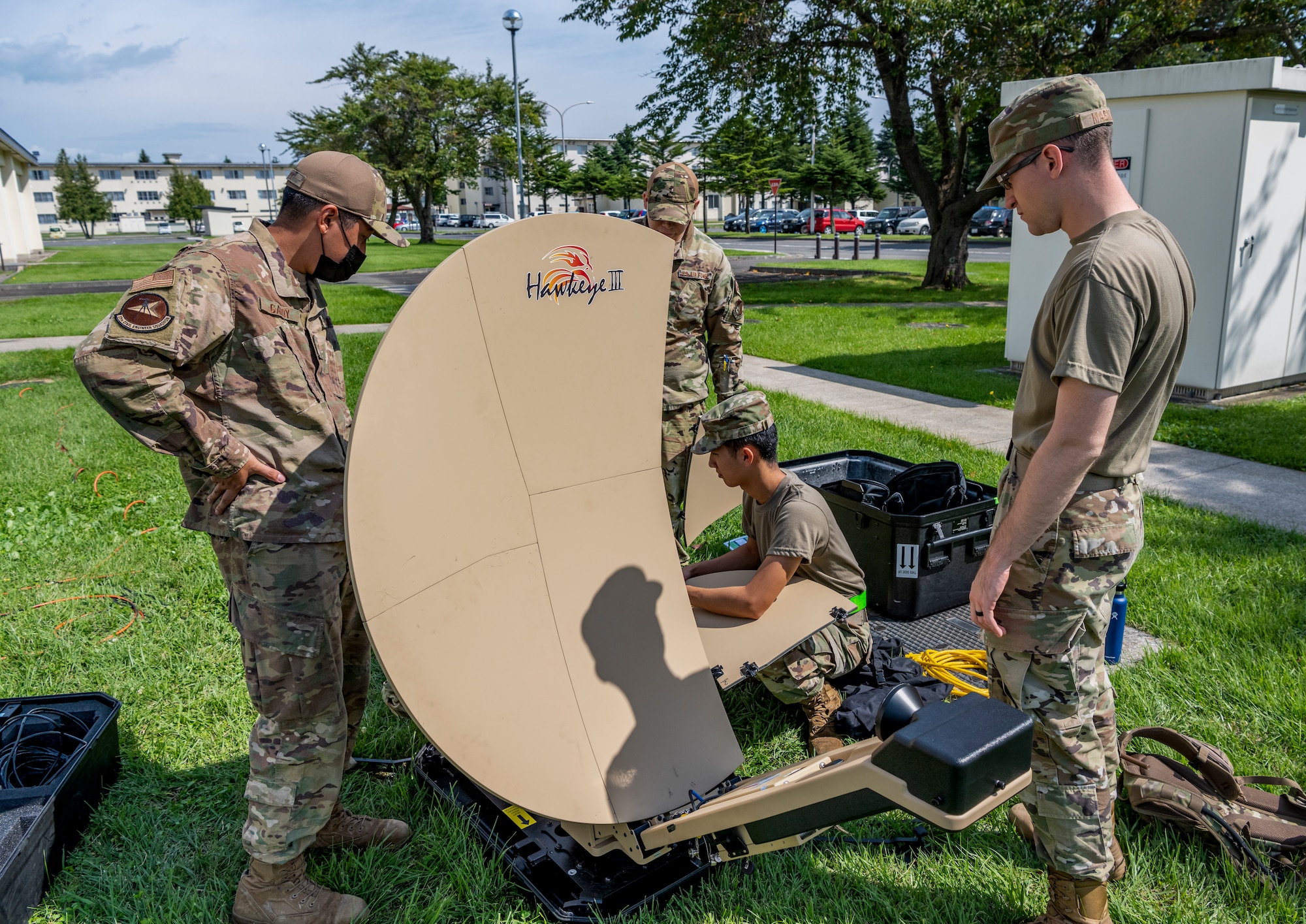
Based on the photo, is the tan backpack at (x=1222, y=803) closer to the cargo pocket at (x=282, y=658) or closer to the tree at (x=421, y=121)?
the cargo pocket at (x=282, y=658)

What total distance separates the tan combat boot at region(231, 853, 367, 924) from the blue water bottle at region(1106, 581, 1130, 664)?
10.1 feet

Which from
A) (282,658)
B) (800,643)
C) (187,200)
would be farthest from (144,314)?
(187,200)

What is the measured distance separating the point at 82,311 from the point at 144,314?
1939 cm

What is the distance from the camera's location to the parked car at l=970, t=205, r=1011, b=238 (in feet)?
137

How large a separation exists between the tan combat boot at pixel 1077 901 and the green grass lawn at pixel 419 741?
6.1 inches

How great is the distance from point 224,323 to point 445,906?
1.78m

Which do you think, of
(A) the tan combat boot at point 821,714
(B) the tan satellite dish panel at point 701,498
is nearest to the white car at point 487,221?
(B) the tan satellite dish panel at point 701,498

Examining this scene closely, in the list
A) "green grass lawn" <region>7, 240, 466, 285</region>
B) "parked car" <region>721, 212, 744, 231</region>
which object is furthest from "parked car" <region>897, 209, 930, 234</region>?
"green grass lawn" <region>7, 240, 466, 285</region>

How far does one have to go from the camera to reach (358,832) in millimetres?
2912

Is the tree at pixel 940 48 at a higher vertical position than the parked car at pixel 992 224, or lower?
higher

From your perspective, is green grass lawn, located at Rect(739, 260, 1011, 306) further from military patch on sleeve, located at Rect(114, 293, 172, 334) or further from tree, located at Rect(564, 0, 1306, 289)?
military patch on sleeve, located at Rect(114, 293, 172, 334)

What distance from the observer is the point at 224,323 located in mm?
Result: 2318

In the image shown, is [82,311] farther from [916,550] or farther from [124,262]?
[124,262]

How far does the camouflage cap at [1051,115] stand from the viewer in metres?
2.09
